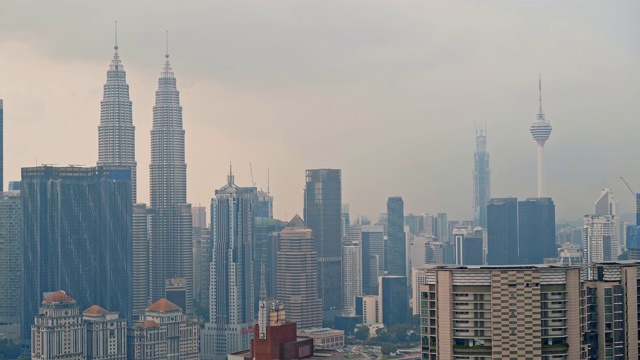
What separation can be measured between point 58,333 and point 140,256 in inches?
454

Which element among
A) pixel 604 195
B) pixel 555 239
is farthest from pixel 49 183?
pixel 604 195

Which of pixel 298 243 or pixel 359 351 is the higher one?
pixel 298 243

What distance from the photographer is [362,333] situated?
36.8 meters

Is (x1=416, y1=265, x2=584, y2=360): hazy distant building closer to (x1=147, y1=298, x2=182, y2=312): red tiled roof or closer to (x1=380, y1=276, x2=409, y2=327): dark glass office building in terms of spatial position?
(x1=147, y1=298, x2=182, y2=312): red tiled roof

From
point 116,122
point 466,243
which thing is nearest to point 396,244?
point 466,243

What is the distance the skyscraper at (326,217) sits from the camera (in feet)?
142

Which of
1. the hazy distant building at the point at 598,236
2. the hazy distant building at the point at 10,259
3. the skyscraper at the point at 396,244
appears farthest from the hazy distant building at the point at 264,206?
the hazy distant building at the point at 598,236

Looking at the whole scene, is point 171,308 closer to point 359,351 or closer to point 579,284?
point 359,351

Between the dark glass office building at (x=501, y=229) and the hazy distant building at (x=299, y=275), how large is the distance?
622 centimetres

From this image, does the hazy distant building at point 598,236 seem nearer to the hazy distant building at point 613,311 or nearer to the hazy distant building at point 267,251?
the hazy distant building at point 267,251

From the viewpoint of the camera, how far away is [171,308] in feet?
104

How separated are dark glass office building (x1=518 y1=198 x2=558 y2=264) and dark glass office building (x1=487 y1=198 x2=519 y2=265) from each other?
1.18 feet

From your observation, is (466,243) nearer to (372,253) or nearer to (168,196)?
(372,253)

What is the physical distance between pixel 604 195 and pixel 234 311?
1340 cm
